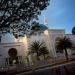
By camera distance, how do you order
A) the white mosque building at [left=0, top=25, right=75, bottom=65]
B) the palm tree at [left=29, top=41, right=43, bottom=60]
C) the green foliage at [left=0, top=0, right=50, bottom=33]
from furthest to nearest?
the white mosque building at [left=0, top=25, right=75, bottom=65]
the palm tree at [left=29, top=41, right=43, bottom=60]
the green foliage at [left=0, top=0, right=50, bottom=33]

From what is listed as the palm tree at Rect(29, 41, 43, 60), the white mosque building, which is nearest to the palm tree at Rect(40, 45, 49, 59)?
the palm tree at Rect(29, 41, 43, 60)

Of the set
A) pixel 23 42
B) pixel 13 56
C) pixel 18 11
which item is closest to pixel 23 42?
pixel 23 42

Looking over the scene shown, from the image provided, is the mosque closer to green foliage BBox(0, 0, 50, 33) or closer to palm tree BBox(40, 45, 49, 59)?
palm tree BBox(40, 45, 49, 59)

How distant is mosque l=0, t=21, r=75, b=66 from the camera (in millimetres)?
41125

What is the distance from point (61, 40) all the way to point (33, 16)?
25732 mm

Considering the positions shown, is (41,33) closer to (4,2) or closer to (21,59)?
(21,59)

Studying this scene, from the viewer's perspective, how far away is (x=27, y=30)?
15695 millimetres

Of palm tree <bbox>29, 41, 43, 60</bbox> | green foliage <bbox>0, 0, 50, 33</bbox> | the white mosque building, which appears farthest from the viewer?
the white mosque building

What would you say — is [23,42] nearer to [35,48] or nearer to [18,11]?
[35,48]

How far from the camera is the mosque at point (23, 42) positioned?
41.1 metres

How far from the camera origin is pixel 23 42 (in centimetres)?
4397

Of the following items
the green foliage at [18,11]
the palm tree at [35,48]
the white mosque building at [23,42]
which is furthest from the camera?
the white mosque building at [23,42]

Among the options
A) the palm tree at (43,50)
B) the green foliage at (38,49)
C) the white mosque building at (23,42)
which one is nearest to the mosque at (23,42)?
the white mosque building at (23,42)

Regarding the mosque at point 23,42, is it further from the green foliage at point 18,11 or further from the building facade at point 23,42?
the green foliage at point 18,11
